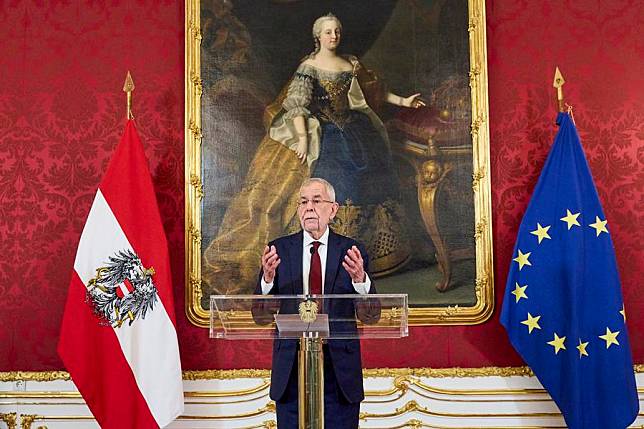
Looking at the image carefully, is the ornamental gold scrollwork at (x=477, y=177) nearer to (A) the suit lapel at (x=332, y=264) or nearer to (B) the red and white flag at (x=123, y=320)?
(A) the suit lapel at (x=332, y=264)

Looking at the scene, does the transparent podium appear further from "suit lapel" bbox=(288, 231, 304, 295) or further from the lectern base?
"suit lapel" bbox=(288, 231, 304, 295)

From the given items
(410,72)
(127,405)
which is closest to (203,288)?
(127,405)

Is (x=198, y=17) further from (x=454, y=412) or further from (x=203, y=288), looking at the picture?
(x=454, y=412)

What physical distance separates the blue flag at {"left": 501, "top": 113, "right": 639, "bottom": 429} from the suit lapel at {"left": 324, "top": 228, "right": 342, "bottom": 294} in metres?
1.18

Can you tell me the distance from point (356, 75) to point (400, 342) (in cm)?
169

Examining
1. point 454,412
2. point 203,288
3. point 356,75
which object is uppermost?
point 356,75

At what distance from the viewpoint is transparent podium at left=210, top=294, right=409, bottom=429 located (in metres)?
2.54

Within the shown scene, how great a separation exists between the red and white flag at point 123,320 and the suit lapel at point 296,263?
84 centimetres

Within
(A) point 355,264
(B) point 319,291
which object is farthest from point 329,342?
(A) point 355,264

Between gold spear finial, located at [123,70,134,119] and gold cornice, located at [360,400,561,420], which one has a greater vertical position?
gold spear finial, located at [123,70,134,119]

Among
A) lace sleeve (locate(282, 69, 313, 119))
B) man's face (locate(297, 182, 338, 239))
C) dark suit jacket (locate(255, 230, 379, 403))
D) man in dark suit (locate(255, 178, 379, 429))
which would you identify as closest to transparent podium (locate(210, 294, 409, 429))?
man in dark suit (locate(255, 178, 379, 429))

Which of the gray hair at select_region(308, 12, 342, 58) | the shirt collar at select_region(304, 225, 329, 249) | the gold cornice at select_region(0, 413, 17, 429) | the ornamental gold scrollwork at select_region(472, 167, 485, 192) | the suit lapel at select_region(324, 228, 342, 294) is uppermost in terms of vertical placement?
the gray hair at select_region(308, 12, 342, 58)

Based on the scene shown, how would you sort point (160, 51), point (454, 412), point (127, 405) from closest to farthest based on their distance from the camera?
1. point (127, 405)
2. point (454, 412)
3. point (160, 51)

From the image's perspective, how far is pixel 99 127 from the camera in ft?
15.9
